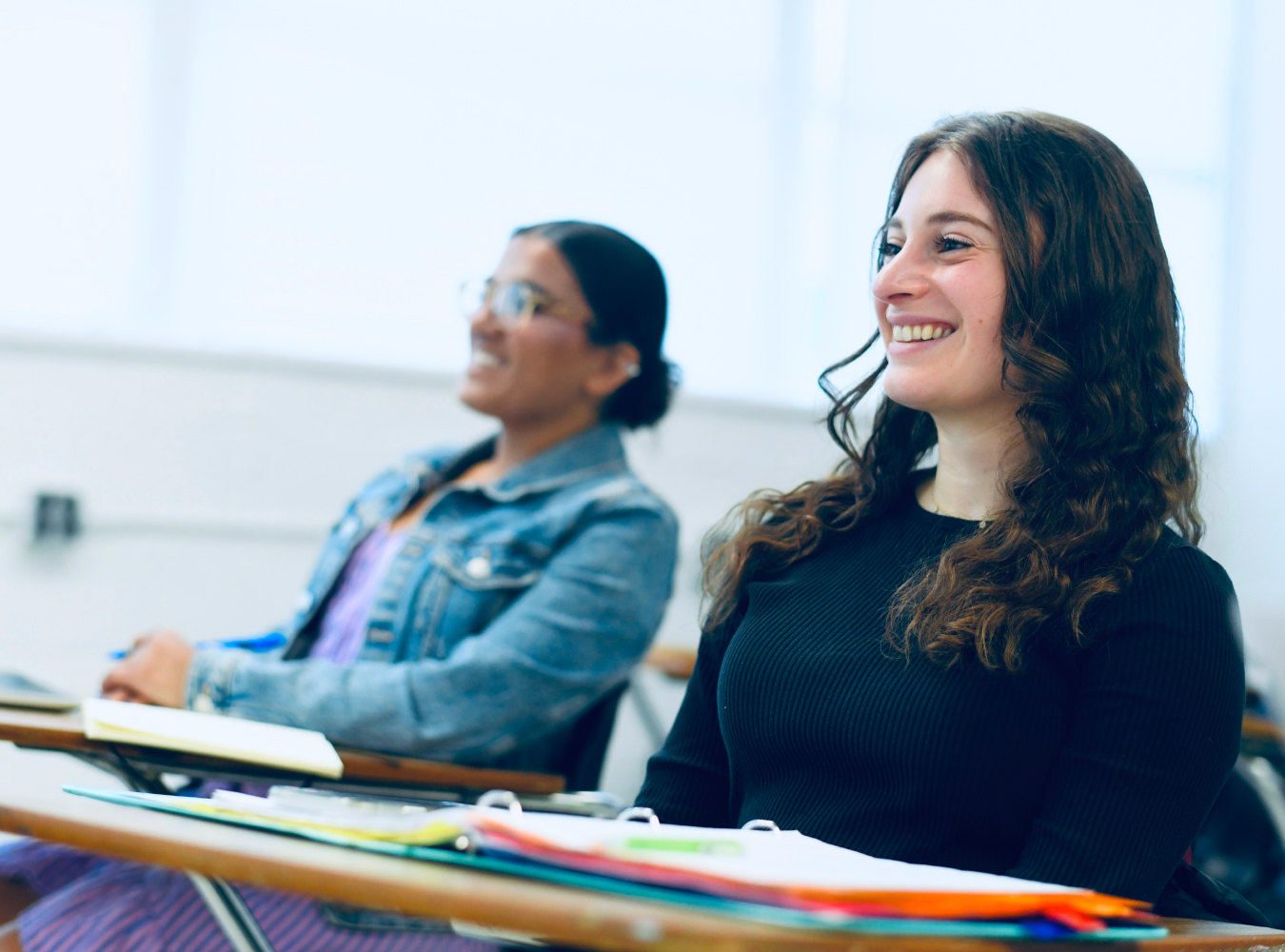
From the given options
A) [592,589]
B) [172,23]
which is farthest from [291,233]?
[592,589]

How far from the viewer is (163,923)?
3.94 ft

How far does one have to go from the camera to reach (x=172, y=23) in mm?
2773

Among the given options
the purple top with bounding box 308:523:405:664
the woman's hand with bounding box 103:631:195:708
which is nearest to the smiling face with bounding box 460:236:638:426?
the purple top with bounding box 308:523:405:664

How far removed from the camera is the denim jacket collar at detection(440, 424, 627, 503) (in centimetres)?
174

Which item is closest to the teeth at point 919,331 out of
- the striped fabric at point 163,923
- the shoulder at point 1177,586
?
the shoulder at point 1177,586

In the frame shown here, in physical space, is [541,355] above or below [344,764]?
above

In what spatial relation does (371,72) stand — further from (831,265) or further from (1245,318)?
(1245,318)

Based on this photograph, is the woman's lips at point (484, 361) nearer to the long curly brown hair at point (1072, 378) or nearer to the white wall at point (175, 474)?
the white wall at point (175, 474)

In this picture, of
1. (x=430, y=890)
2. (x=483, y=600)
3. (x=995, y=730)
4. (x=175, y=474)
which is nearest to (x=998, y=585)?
(x=995, y=730)

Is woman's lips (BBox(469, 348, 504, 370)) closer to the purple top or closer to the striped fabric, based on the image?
the purple top

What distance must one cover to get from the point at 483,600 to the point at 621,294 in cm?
54

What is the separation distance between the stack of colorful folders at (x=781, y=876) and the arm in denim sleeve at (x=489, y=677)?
0.81 meters

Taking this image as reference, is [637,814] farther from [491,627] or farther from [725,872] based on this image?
[491,627]

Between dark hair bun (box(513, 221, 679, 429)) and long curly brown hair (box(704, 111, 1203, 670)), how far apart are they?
78 cm
